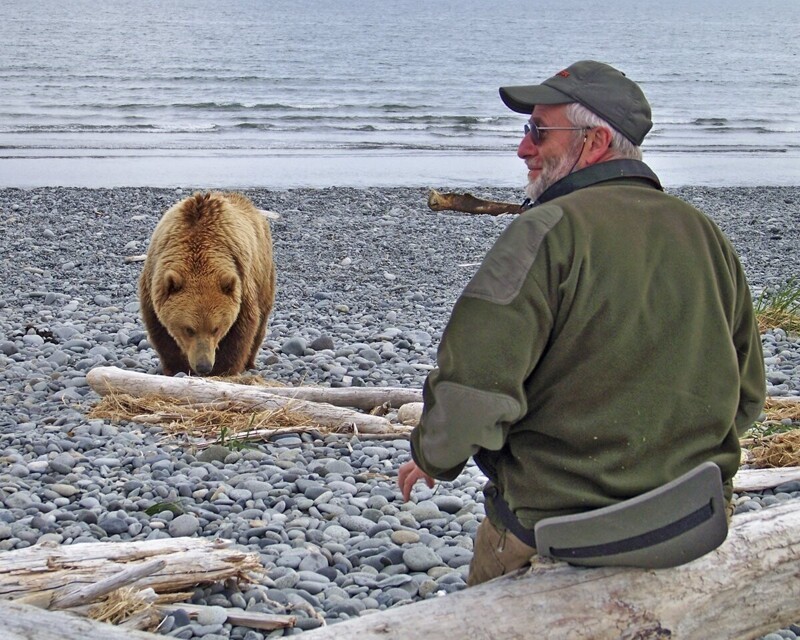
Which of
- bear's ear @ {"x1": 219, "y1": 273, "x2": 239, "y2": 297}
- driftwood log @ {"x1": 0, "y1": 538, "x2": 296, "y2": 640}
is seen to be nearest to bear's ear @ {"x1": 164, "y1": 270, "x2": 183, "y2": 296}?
bear's ear @ {"x1": 219, "y1": 273, "x2": 239, "y2": 297}

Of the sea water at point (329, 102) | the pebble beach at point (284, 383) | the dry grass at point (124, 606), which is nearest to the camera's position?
the dry grass at point (124, 606)

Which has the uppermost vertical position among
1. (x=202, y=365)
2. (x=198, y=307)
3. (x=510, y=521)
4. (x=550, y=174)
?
(x=550, y=174)

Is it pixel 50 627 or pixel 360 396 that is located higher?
pixel 50 627

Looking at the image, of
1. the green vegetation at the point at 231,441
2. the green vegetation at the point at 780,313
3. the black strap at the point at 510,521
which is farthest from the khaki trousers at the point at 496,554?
the green vegetation at the point at 780,313

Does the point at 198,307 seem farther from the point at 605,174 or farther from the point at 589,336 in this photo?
the point at 589,336

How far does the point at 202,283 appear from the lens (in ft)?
25.0

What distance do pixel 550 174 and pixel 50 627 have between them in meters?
1.98

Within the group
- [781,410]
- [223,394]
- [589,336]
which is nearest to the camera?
[589,336]

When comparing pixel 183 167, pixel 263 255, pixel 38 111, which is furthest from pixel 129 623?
pixel 38 111

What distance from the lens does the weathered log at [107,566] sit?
348 cm

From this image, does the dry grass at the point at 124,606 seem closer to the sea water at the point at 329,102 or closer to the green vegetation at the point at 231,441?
the green vegetation at the point at 231,441

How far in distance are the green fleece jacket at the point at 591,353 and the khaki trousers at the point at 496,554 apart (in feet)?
0.59

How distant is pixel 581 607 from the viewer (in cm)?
295


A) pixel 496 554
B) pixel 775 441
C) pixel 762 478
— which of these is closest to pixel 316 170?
pixel 775 441
